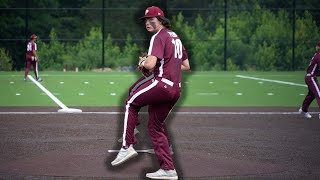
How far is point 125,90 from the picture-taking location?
27.5 meters

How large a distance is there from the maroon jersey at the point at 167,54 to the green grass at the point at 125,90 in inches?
470

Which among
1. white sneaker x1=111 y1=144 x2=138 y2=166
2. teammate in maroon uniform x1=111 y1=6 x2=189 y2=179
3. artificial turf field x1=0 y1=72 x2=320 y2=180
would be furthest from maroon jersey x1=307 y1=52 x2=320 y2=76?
white sneaker x1=111 y1=144 x2=138 y2=166

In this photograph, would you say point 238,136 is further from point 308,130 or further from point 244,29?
point 244,29

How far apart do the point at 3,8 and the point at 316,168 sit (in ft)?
105

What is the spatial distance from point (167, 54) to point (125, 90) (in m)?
18.2

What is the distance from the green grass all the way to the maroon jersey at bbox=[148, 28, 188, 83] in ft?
39.2

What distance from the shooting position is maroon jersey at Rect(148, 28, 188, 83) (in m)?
9.19

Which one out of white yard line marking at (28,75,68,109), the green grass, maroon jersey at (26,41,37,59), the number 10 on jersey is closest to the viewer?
the number 10 on jersey

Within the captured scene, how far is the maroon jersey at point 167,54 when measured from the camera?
9.19 metres

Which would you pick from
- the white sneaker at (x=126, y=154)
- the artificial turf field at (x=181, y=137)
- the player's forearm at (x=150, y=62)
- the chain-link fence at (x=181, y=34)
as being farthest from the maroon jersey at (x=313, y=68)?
the chain-link fence at (x=181, y=34)

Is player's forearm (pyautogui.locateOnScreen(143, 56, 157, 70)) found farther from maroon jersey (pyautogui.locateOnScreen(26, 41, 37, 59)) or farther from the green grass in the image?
maroon jersey (pyautogui.locateOnScreen(26, 41, 37, 59))

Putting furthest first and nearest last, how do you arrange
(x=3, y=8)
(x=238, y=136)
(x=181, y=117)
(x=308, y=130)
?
(x=3, y=8) < (x=181, y=117) < (x=308, y=130) < (x=238, y=136)

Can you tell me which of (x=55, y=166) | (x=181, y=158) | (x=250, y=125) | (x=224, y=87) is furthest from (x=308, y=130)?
(x=224, y=87)

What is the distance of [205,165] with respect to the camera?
1077 cm
